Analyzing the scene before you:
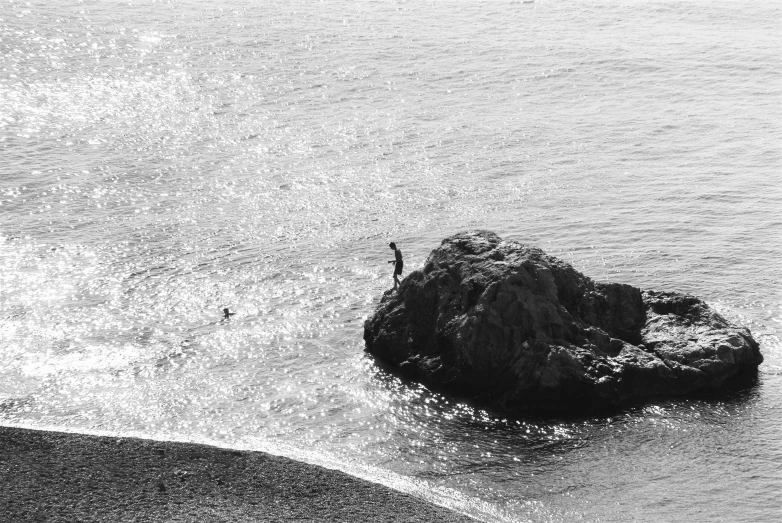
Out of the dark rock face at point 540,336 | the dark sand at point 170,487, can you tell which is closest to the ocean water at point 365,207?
the dark rock face at point 540,336

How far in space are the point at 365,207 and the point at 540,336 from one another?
65.7ft

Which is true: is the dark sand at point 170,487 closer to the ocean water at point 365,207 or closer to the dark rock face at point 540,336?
the ocean water at point 365,207

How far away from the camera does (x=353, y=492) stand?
25.3 meters

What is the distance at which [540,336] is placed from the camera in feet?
102

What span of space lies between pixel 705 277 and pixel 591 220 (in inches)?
319

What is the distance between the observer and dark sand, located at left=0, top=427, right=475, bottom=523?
23906 mm

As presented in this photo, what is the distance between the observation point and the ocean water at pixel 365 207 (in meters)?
28.6

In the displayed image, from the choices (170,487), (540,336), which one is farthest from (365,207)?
(170,487)

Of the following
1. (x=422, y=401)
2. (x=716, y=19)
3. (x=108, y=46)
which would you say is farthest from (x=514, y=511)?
(x=716, y=19)

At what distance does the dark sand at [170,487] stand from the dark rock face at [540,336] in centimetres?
683

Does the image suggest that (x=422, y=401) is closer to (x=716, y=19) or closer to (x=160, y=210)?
(x=160, y=210)

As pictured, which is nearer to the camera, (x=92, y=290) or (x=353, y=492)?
(x=353, y=492)

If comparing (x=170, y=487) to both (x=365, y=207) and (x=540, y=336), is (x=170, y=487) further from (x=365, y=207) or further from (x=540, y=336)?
(x=365, y=207)

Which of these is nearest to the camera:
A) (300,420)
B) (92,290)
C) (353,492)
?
(353,492)
